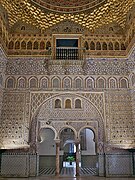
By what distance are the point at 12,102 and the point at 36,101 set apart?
3.34 ft

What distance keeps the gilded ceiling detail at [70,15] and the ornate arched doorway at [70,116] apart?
3528 millimetres

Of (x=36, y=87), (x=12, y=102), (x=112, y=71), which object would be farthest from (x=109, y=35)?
(x=12, y=102)

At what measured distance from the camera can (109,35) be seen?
9984 millimetres

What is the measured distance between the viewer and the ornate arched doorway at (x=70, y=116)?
29.0ft

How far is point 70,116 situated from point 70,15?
15.6ft

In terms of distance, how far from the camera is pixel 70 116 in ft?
29.6

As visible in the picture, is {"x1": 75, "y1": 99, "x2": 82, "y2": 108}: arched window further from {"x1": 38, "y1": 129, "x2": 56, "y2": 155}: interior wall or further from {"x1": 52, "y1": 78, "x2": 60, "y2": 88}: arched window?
{"x1": 38, "y1": 129, "x2": 56, "y2": 155}: interior wall

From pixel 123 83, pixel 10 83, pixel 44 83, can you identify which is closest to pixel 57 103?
pixel 44 83

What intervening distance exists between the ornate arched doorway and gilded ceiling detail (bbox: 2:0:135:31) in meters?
3.53

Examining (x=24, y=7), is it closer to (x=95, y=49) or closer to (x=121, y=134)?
(x=95, y=49)

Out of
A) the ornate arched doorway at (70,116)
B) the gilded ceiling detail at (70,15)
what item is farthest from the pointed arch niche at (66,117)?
the gilded ceiling detail at (70,15)

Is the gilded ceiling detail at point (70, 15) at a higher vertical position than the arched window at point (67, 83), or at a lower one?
higher

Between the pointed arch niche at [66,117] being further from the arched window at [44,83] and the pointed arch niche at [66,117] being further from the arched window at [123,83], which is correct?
the arched window at [123,83]

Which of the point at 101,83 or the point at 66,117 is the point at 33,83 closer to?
the point at 66,117
